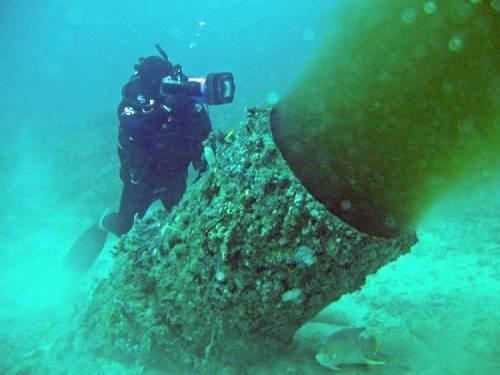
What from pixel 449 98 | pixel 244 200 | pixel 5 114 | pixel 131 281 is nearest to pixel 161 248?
pixel 131 281

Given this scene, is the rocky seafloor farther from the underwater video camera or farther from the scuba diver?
the scuba diver

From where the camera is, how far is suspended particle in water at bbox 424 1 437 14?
1.42 m

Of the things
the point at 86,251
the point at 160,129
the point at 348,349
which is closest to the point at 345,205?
the point at 348,349

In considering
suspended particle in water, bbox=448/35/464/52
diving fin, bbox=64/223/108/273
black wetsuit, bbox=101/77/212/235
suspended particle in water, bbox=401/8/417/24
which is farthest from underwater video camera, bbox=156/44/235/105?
diving fin, bbox=64/223/108/273

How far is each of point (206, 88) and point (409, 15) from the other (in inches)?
131

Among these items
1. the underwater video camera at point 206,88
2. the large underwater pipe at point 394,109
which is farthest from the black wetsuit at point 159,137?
the large underwater pipe at point 394,109

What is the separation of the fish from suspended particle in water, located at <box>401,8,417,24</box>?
6.82 ft

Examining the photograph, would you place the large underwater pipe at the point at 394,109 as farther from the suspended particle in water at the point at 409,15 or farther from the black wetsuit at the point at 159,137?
the black wetsuit at the point at 159,137

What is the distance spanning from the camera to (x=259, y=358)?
297cm

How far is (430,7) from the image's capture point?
143 centimetres

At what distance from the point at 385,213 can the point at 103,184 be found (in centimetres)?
1109

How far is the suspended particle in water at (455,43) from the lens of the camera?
143 cm

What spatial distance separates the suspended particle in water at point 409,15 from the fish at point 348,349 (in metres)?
2.08

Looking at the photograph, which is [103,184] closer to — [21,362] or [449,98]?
[21,362]
